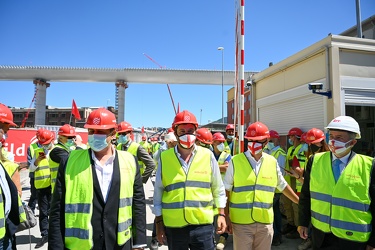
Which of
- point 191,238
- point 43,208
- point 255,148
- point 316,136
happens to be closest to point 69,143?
point 43,208

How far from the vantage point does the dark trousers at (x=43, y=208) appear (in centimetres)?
543

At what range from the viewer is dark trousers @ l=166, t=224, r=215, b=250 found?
2889 mm

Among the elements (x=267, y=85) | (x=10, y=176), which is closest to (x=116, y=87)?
(x=267, y=85)

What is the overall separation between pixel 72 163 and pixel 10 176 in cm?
86

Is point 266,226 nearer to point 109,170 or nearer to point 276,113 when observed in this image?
point 109,170

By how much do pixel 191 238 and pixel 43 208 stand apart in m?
4.08

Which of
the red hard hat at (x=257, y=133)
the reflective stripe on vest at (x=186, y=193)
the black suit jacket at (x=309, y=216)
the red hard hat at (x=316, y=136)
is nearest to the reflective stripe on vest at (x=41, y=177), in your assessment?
the reflective stripe on vest at (x=186, y=193)

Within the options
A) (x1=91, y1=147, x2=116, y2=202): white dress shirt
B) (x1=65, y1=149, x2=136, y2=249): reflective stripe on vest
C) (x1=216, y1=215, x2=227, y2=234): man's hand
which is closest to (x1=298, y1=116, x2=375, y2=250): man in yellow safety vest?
(x1=216, y1=215, x2=227, y2=234): man's hand

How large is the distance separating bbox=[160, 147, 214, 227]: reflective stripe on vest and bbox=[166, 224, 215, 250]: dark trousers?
8cm

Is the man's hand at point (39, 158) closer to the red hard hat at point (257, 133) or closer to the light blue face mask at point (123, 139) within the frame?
the light blue face mask at point (123, 139)

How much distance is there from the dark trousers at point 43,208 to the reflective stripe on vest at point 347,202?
524 cm

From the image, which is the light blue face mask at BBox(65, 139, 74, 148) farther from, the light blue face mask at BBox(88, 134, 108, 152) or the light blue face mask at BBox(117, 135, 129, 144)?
the light blue face mask at BBox(88, 134, 108, 152)

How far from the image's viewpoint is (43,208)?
18.0 ft

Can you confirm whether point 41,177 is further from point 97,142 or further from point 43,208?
point 97,142
